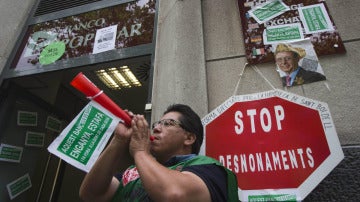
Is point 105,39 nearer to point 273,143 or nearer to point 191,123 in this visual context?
point 191,123

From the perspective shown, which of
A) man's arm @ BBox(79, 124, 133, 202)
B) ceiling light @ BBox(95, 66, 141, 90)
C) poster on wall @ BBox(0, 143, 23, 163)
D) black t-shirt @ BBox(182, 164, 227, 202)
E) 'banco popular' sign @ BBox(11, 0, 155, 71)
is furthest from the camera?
ceiling light @ BBox(95, 66, 141, 90)

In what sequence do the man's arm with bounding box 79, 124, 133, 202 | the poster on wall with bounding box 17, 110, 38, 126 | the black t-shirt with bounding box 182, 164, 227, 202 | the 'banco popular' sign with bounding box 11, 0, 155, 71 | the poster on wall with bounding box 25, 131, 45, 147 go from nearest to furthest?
the black t-shirt with bounding box 182, 164, 227, 202 < the man's arm with bounding box 79, 124, 133, 202 < the 'banco popular' sign with bounding box 11, 0, 155, 71 < the poster on wall with bounding box 17, 110, 38, 126 < the poster on wall with bounding box 25, 131, 45, 147

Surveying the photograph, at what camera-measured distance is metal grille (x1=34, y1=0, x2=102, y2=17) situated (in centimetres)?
380

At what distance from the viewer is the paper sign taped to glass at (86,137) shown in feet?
4.90

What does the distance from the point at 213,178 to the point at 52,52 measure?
9.60ft

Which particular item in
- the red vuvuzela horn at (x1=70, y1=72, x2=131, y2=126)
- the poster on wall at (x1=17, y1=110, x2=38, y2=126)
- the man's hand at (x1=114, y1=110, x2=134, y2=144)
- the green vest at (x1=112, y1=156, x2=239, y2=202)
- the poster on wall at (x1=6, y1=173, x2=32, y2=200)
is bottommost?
the poster on wall at (x1=6, y1=173, x2=32, y2=200)

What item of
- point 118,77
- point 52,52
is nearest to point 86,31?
point 52,52

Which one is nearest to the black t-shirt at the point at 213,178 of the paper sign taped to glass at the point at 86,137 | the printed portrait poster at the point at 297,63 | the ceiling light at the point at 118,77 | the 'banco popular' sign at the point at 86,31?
the paper sign taped to glass at the point at 86,137

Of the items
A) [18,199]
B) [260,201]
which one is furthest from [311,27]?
[18,199]

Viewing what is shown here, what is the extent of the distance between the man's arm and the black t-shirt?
388mm

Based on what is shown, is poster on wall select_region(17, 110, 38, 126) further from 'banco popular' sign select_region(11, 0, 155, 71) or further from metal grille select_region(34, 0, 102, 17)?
metal grille select_region(34, 0, 102, 17)

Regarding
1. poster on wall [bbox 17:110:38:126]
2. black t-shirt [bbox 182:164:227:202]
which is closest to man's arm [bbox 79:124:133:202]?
black t-shirt [bbox 182:164:227:202]

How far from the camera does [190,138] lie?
1754 millimetres

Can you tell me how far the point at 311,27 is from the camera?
7.87 ft
